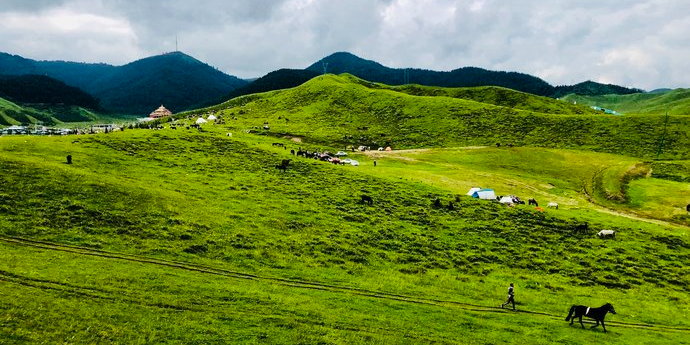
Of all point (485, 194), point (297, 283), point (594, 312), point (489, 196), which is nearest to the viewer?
point (594, 312)

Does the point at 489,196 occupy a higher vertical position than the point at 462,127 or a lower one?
lower

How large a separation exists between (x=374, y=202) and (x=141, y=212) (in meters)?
36.2

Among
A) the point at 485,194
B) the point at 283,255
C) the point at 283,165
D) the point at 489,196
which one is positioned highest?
the point at 283,165

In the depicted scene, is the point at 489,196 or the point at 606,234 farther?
the point at 489,196

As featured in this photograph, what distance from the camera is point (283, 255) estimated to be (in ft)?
156

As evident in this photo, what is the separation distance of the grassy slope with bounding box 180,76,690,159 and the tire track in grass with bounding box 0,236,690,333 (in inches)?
4133

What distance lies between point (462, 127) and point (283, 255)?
126 m

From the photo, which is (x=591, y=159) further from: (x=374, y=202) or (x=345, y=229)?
(x=345, y=229)

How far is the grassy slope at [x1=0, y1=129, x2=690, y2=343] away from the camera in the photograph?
31.2m

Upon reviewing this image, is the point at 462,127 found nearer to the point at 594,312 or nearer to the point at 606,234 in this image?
the point at 606,234

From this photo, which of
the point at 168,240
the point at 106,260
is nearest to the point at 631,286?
the point at 168,240

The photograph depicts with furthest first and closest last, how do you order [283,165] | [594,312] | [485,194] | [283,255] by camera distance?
[283,165] → [485,194] → [283,255] → [594,312]

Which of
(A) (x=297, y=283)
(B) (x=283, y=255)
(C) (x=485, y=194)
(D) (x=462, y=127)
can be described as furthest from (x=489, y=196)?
(D) (x=462, y=127)

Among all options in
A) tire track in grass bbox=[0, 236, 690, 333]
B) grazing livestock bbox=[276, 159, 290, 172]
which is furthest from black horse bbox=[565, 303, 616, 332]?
grazing livestock bbox=[276, 159, 290, 172]
